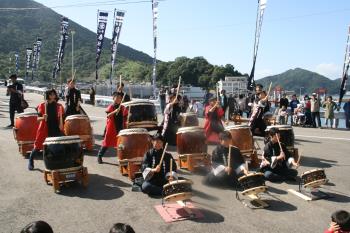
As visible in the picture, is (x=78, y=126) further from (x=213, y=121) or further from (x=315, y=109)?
(x=315, y=109)

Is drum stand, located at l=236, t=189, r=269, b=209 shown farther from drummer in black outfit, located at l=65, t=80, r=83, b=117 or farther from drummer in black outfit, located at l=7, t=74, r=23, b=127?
drummer in black outfit, located at l=7, t=74, r=23, b=127

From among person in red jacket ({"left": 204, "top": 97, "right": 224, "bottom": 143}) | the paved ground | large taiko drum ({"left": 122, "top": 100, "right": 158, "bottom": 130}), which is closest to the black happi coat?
the paved ground

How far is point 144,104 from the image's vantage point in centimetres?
Result: 1109

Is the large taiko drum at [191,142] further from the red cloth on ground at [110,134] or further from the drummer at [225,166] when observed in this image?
the red cloth on ground at [110,134]

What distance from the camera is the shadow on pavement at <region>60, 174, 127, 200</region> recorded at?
24.1 ft

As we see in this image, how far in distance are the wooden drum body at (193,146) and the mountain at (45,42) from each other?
319ft

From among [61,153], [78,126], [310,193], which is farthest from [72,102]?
[310,193]

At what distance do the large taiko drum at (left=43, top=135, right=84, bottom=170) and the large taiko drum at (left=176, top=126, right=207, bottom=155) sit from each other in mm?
2477

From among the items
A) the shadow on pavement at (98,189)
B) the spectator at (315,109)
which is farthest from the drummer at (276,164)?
the spectator at (315,109)

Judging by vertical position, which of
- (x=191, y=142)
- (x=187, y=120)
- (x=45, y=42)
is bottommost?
(x=191, y=142)

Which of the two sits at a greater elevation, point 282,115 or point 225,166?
point 282,115

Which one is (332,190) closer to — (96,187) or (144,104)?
(96,187)

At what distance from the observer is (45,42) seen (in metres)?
142

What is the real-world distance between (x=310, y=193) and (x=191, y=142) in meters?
2.84
